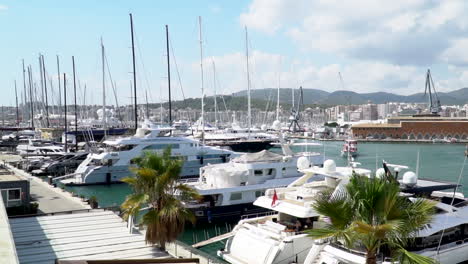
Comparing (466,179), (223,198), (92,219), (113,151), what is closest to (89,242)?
(92,219)

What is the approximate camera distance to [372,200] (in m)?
8.70

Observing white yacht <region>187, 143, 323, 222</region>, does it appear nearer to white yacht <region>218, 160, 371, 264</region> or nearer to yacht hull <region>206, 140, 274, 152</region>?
white yacht <region>218, 160, 371, 264</region>

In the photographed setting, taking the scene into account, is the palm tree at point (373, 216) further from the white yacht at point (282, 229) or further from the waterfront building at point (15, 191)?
the waterfront building at point (15, 191)

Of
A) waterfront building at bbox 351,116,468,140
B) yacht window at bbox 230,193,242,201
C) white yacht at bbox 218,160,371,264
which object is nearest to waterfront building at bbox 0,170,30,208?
white yacht at bbox 218,160,371,264

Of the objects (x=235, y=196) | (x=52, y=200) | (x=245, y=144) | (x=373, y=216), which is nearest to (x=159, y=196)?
(x=373, y=216)

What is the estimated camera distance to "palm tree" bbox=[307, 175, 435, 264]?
8578 millimetres

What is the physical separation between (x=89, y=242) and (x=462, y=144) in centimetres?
12504

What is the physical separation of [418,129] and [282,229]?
128376 millimetres

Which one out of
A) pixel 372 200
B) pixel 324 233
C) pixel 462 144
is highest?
pixel 372 200

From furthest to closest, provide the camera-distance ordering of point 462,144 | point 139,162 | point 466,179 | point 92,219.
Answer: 1. point 462,144
2. point 466,179
3. point 92,219
4. point 139,162

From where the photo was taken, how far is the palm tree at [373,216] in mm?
8578

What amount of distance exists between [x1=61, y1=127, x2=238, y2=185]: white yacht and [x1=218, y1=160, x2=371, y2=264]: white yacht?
26.6m

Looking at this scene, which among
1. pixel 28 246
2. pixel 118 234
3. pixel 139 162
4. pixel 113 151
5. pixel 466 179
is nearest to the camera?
pixel 139 162

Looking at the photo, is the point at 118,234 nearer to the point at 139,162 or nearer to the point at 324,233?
the point at 139,162
